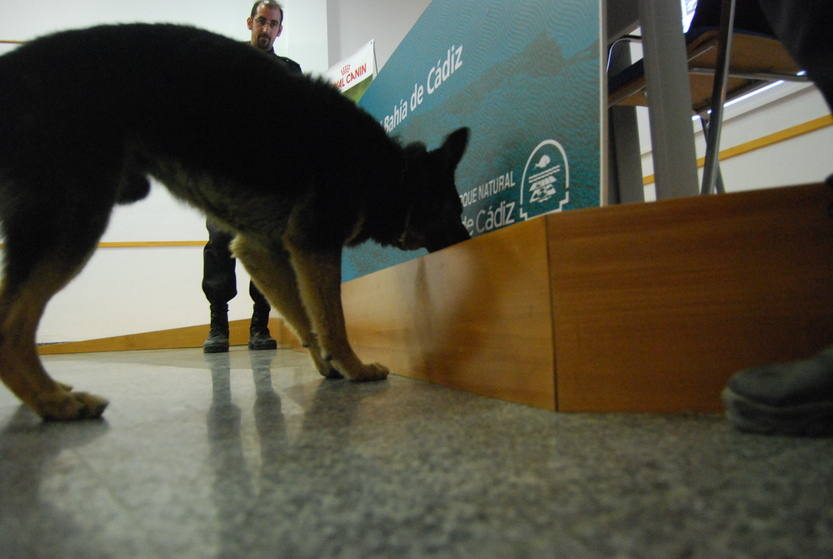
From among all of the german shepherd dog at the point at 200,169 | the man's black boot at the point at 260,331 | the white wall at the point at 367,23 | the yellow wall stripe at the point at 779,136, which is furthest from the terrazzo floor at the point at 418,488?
the white wall at the point at 367,23

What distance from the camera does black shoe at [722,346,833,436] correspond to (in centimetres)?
65

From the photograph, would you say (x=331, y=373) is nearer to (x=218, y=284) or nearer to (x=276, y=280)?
(x=276, y=280)

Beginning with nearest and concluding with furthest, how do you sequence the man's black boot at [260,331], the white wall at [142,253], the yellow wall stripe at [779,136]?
the yellow wall stripe at [779,136] < the man's black boot at [260,331] < the white wall at [142,253]

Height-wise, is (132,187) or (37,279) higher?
(132,187)

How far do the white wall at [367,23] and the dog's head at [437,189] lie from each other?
3927mm

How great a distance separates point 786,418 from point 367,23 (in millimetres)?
5577

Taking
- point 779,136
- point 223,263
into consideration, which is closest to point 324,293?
point 223,263

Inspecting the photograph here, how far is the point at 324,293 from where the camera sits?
1345mm

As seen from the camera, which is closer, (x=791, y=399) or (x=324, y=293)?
(x=791, y=399)

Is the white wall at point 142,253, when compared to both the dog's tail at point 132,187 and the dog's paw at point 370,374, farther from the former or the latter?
the dog's paw at point 370,374

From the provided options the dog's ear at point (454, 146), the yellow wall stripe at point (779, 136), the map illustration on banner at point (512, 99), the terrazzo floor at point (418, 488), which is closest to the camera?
the terrazzo floor at point (418, 488)

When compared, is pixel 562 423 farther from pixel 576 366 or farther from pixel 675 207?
pixel 675 207

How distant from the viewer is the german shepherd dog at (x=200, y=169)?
973 mm

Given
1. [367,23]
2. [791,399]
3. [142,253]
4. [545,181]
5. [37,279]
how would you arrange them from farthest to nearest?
1. [367,23]
2. [142,253]
3. [545,181]
4. [37,279]
5. [791,399]
